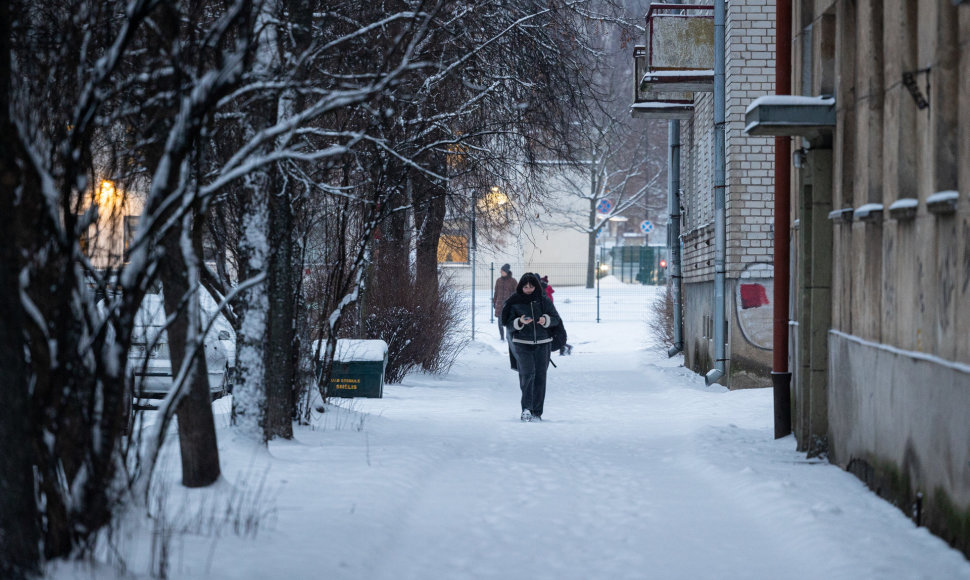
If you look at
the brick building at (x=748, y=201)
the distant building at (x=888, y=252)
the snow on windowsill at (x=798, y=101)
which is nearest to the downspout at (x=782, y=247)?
the distant building at (x=888, y=252)

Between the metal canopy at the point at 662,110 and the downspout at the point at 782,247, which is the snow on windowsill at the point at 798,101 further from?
the metal canopy at the point at 662,110

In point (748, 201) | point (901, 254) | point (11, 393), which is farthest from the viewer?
point (748, 201)

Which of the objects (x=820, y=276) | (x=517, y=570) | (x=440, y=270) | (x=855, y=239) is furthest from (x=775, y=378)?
(x=440, y=270)

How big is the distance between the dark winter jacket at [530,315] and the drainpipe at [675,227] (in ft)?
29.9

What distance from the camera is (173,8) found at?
455 centimetres

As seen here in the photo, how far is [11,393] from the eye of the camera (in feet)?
13.6

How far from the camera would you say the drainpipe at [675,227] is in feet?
72.7

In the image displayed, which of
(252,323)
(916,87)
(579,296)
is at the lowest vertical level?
(579,296)

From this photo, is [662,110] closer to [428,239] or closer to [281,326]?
[428,239]

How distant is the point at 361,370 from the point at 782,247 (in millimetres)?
5887

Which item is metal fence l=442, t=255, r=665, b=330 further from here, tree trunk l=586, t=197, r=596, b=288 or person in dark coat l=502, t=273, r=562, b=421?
person in dark coat l=502, t=273, r=562, b=421

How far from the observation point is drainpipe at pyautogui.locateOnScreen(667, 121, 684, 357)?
2217 cm

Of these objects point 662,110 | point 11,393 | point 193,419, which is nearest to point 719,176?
point 662,110

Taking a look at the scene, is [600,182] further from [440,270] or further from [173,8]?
[173,8]
